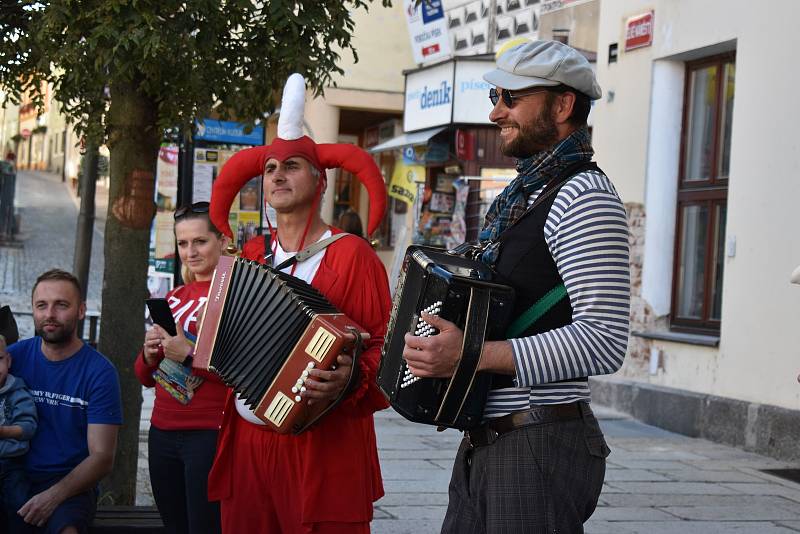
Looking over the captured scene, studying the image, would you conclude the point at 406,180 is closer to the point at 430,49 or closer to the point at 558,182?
the point at 430,49

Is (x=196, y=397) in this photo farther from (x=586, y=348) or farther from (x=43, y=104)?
(x=43, y=104)

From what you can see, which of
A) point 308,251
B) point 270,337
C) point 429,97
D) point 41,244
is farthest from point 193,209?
point 41,244

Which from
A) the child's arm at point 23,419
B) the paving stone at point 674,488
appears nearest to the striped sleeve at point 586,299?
the child's arm at point 23,419

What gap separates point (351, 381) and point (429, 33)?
16.6m

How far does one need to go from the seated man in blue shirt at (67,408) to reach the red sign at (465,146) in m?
12.6

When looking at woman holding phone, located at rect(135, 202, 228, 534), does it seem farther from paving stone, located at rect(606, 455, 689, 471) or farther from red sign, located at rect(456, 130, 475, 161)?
red sign, located at rect(456, 130, 475, 161)

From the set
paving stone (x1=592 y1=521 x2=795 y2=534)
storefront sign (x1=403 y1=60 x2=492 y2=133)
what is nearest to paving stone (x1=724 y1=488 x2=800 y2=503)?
paving stone (x1=592 y1=521 x2=795 y2=534)

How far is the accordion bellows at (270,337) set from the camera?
379cm

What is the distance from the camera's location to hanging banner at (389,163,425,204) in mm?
19297

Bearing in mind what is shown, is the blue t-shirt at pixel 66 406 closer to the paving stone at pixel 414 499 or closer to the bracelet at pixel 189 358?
the bracelet at pixel 189 358

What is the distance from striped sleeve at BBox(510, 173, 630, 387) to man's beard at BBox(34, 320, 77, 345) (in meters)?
2.96

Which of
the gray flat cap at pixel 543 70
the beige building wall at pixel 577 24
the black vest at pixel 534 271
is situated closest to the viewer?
the black vest at pixel 534 271

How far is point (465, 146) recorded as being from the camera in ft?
58.0

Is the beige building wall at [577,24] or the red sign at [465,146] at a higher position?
the beige building wall at [577,24]
